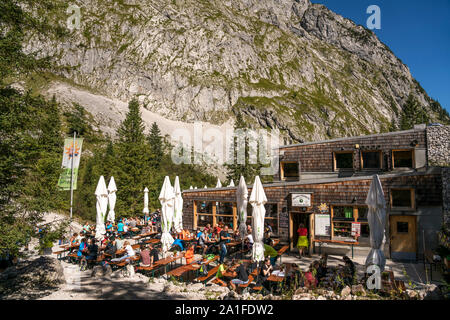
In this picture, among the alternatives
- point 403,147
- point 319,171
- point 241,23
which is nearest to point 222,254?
point 319,171

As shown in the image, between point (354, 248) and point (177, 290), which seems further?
point (354, 248)

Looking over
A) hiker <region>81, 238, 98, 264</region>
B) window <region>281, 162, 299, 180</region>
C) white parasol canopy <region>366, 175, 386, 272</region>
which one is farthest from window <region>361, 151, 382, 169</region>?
hiker <region>81, 238, 98, 264</region>

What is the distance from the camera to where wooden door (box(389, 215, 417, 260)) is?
10.7 m

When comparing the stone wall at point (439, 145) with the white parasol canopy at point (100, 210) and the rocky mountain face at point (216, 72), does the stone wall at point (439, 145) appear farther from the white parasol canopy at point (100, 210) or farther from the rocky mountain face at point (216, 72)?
the rocky mountain face at point (216, 72)

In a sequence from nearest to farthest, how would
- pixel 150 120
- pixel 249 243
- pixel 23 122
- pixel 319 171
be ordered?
pixel 23 122, pixel 249 243, pixel 319 171, pixel 150 120

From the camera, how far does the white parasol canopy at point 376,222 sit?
306 inches

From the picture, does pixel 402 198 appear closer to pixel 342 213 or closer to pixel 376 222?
pixel 342 213

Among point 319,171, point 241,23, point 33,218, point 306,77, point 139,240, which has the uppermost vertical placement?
point 241,23

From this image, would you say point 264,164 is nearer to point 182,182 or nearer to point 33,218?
point 182,182

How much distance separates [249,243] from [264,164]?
4110 centimetres

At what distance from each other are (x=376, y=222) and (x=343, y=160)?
8741mm

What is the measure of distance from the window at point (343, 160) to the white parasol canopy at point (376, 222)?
8272 millimetres

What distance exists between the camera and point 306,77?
5202 inches

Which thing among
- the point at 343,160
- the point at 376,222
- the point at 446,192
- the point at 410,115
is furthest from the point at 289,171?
the point at 410,115
